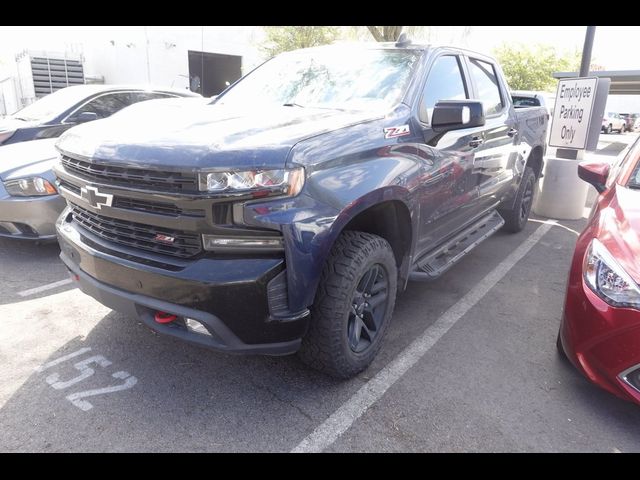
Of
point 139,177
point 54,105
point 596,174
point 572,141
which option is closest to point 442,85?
point 596,174

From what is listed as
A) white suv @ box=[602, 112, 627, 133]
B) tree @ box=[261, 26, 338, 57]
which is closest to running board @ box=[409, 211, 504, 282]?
tree @ box=[261, 26, 338, 57]

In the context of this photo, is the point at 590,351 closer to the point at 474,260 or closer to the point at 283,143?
the point at 283,143

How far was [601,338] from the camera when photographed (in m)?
2.39

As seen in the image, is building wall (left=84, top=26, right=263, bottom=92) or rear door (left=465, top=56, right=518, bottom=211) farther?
building wall (left=84, top=26, right=263, bottom=92)

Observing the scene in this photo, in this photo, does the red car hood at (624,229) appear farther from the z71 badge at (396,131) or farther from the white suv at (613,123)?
the white suv at (613,123)

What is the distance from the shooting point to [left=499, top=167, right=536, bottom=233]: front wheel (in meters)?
5.50

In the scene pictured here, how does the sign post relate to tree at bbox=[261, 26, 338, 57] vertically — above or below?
below

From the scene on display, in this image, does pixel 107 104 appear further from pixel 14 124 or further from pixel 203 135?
pixel 203 135

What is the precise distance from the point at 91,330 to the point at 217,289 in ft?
5.28

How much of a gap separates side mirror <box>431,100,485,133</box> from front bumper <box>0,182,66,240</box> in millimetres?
3290

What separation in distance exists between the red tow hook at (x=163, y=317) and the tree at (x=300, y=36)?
18186 millimetres

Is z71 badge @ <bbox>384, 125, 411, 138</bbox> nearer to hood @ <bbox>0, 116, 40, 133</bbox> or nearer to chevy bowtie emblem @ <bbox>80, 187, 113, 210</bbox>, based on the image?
chevy bowtie emblem @ <bbox>80, 187, 113, 210</bbox>

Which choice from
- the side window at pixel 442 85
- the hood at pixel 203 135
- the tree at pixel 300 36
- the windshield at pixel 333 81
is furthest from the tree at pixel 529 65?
the hood at pixel 203 135

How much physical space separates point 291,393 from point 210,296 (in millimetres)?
880
